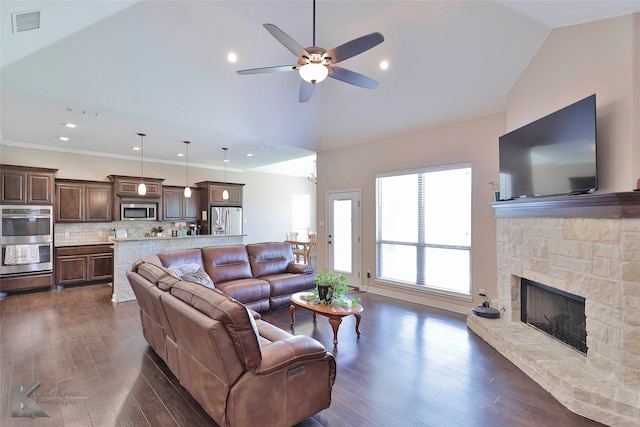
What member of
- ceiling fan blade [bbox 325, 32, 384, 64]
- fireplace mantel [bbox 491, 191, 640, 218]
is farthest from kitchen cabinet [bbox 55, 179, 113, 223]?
fireplace mantel [bbox 491, 191, 640, 218]

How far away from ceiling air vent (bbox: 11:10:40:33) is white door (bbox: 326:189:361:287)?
15.8 ft

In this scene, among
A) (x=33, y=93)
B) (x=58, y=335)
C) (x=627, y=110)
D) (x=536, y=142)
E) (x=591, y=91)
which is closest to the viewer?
(x=627, y=110)

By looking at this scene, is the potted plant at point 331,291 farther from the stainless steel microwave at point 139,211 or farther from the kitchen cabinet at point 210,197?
the stainless steel microwave at point 139,211

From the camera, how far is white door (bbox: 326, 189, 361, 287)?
5974 millimetres

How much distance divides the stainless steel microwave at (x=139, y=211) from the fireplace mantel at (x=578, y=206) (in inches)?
285

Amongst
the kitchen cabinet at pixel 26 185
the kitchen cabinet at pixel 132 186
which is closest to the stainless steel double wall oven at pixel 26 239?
the kitchen cabinet at pixel 26 185

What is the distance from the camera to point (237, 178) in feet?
30.3

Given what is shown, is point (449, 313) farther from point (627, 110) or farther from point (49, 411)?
point (49, 411)

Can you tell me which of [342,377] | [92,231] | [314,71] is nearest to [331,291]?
[342,377]

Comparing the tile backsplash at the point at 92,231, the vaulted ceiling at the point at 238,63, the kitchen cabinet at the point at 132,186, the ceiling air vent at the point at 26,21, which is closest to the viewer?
the ceiling air vent at the point at 26,21

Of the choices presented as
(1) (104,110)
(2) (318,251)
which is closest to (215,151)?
(1) (104,110)

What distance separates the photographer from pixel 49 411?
88.3 inches

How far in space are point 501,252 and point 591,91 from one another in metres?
1.99

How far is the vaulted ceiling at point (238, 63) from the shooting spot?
3.17 metres
